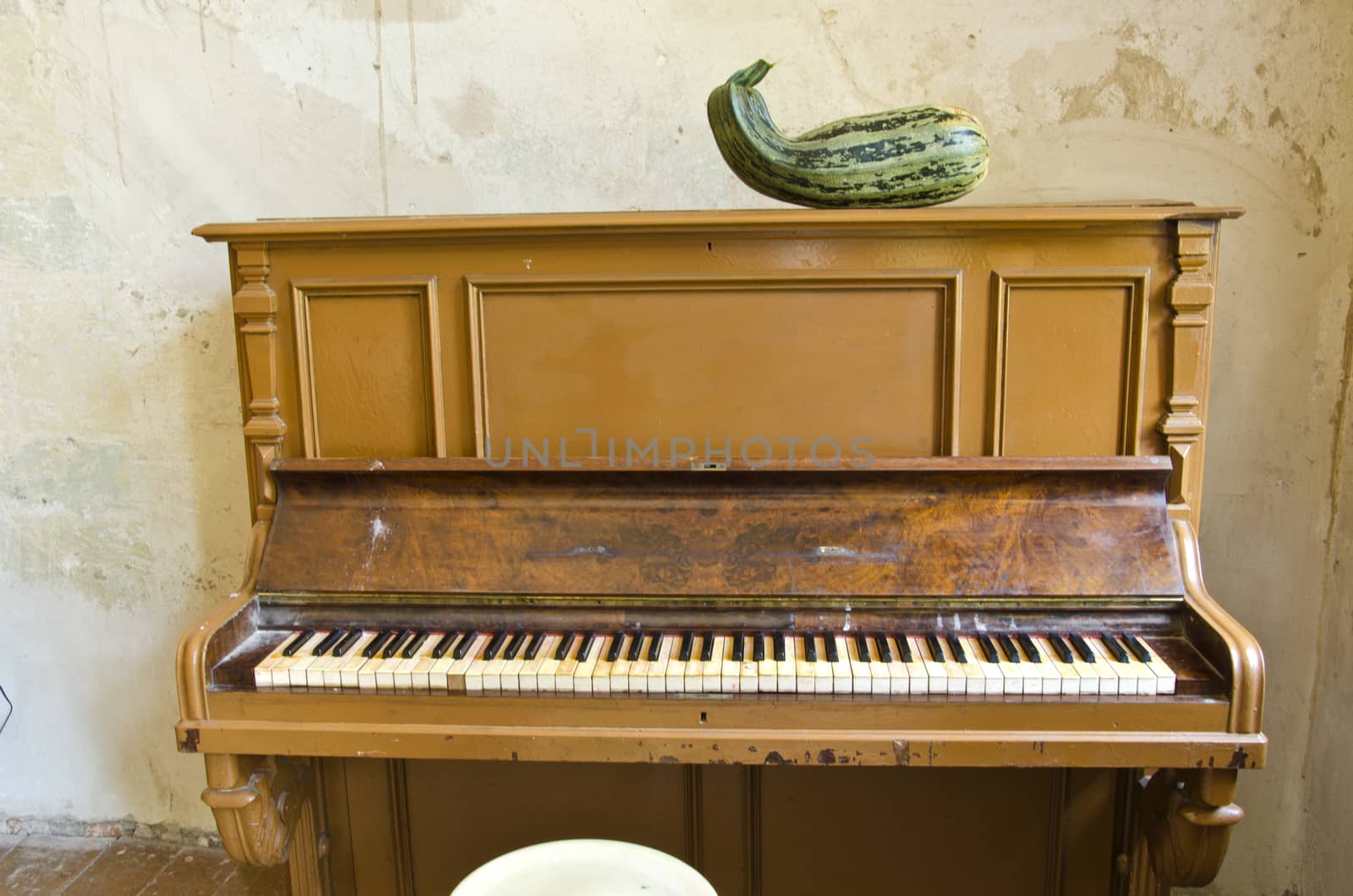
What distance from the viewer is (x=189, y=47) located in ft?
7.74

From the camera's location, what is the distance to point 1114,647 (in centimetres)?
157

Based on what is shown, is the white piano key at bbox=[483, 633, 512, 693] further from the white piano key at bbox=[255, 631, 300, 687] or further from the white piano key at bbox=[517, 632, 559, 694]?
the white piano key at bbox=[255, 631, 300, 687]

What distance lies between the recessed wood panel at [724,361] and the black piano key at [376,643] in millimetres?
456

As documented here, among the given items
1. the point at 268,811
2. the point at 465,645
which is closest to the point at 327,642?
the point at 465,645

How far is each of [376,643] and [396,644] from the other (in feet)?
0.13

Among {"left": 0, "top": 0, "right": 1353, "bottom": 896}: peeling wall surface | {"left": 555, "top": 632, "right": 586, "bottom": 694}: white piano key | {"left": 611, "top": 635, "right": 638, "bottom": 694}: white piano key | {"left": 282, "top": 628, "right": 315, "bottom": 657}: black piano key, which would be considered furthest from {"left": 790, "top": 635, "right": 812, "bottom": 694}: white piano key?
{"left": 0, "top": 0, "right": 1353, "bottom": 896}: peeling wall surface

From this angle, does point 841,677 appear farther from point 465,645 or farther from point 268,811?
point 268,811

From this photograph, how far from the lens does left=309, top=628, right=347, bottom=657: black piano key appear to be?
5.37ft

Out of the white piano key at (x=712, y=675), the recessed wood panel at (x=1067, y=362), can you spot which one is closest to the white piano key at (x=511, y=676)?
the white piano key at (x=712, y=675)

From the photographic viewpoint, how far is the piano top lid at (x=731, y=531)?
5.41ft

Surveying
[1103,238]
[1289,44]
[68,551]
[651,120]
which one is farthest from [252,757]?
[1289,44]

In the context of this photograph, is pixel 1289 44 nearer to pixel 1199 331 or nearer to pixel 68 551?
pixel 1199 331

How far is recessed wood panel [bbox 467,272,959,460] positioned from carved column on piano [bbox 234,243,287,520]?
1.46 feet

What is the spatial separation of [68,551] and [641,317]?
2062 millimetres
